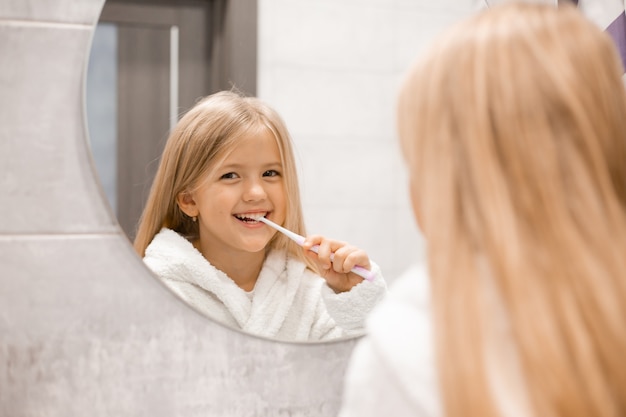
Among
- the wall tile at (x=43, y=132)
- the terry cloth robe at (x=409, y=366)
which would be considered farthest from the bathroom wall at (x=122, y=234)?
the terry cloth robe at (x=409, y=366)

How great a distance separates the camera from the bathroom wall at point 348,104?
0.84 m

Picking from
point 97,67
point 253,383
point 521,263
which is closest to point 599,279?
point 521,263

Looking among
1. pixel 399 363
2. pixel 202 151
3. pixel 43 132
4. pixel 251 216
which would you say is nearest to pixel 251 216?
pixel 251 216

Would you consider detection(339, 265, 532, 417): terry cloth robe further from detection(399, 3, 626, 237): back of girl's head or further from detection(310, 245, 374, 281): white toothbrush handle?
detection(310, 245, 374, 281): white toothbrush handle

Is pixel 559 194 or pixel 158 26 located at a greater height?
pixel 158 26

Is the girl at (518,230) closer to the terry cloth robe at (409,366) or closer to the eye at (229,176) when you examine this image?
the terry cloth robe at (409,366)

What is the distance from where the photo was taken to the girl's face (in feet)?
Result: 2.72

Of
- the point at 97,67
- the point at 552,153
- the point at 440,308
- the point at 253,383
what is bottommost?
the point at 253,383

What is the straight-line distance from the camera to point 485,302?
0.47 m

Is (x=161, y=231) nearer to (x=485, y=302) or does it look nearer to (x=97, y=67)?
(x=97, y=67)

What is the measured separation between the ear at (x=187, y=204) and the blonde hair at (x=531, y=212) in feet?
1.33

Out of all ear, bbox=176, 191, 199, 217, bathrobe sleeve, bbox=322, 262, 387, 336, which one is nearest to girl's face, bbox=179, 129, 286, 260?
ear, bbox=176, 191, 199, 217

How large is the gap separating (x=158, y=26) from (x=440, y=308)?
514 millimetres

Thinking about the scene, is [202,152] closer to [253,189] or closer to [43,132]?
[253,189]
